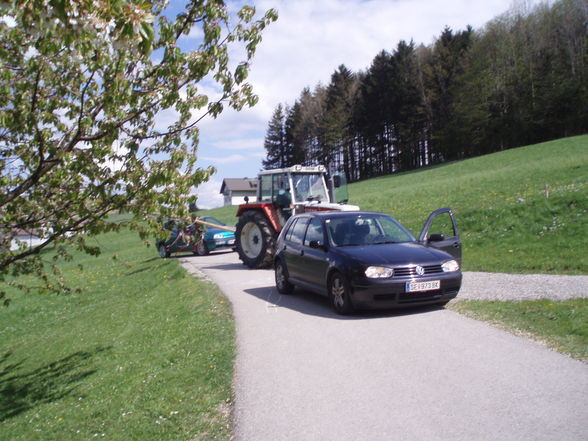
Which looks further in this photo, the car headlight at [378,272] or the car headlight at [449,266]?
the car headlight at [449,266]

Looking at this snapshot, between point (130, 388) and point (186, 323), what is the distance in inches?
98.9

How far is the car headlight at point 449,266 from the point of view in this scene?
26.0 feet

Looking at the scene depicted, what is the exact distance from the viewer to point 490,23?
61688 millimetres

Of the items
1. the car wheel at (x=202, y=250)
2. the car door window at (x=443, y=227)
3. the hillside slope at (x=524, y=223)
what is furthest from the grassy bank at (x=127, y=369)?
the car door window at (x=443, y=227)

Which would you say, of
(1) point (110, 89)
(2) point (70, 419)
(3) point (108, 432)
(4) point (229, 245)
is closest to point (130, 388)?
(2) point (70, 419)

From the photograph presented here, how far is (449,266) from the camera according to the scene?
7.99 m

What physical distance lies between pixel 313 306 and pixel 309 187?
20.5ft

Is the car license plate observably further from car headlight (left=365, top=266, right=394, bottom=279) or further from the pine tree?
the pine tree

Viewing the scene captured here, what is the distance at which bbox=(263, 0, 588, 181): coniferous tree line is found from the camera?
5497 cm

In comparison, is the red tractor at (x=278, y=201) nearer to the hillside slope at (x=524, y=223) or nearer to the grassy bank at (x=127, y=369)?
the grassy bank at (x=127, y=369)

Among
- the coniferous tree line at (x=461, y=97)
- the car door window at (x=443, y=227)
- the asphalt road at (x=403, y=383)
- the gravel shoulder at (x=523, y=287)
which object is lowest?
the asphalt road at (x=403, y=383)

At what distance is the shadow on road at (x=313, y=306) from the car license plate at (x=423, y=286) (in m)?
0.46

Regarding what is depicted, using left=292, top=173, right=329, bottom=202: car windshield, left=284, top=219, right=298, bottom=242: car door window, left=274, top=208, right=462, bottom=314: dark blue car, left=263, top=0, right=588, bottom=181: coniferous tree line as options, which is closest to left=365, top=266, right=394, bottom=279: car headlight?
left=274, top=208, right=462, bottom=314: dark blue car

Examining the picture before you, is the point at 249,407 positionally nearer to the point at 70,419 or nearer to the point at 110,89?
the point at 70,419
